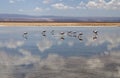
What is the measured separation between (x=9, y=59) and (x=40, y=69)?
335 cm

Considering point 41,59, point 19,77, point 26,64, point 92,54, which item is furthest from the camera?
point 92,54

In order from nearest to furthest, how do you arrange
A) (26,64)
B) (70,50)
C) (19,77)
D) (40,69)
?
(19,77), (40,69), (26,64), (70,50)

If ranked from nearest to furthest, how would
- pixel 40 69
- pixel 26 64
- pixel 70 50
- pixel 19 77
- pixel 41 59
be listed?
1. pixel 19 77
2. pixel 40 69
3. pixel 26 64
4. pixel 41 59
5. pixel 70 50

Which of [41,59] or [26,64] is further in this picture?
[41,59]

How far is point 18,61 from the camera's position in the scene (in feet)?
59.6

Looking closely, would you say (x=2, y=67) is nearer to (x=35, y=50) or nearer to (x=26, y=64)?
(x=26, y=64)

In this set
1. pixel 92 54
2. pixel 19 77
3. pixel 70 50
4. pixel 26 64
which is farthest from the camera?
pixel 70 50

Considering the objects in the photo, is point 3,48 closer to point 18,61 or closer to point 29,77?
point 18,61

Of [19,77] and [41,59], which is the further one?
[41,59]

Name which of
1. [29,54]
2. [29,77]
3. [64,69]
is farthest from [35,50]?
[29,77]

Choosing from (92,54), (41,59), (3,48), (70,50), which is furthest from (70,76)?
(3,48)

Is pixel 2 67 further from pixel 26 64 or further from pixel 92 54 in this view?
pixel 92 54

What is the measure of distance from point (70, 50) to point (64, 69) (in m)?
6.40

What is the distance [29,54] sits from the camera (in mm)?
20531
